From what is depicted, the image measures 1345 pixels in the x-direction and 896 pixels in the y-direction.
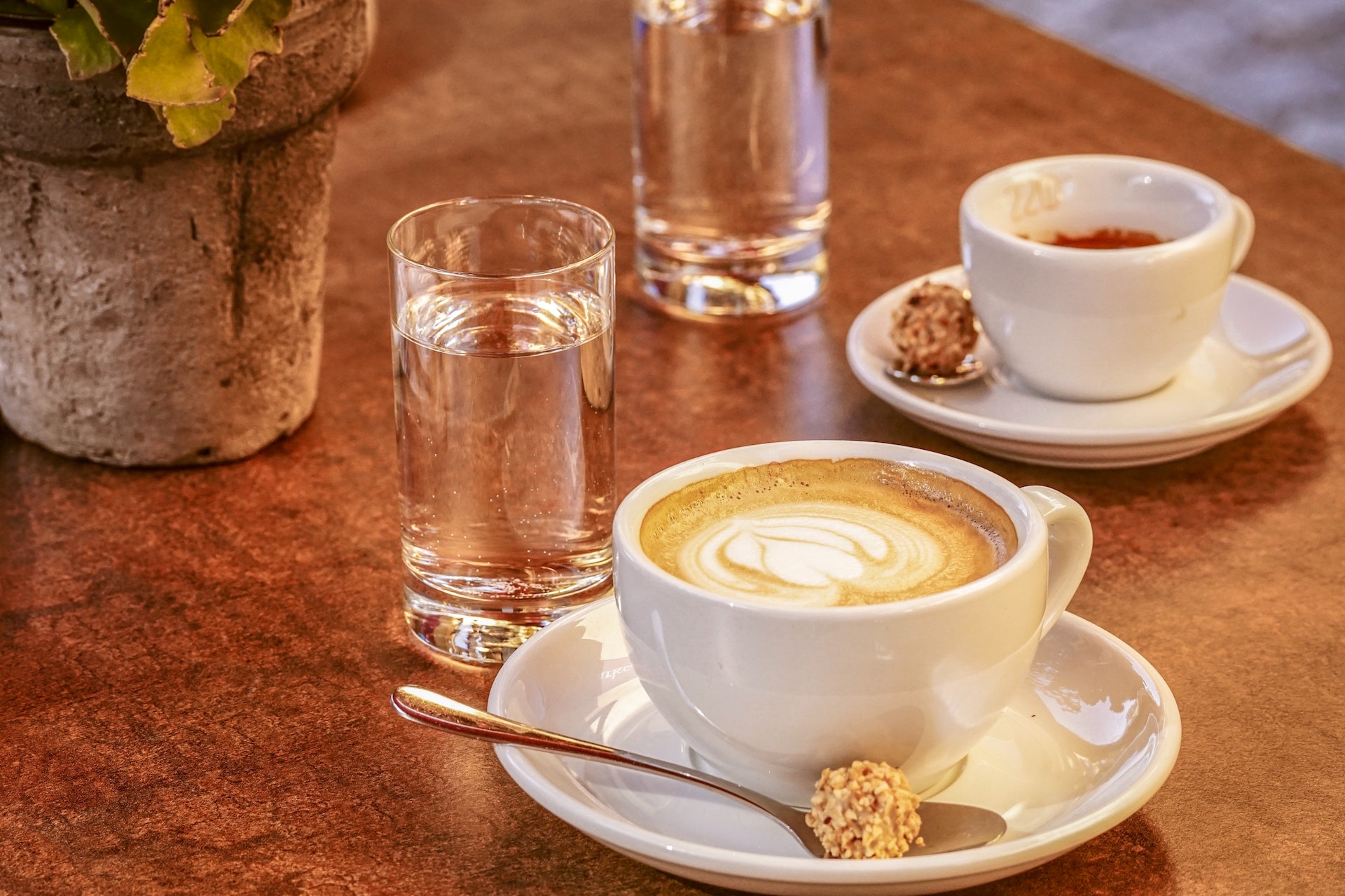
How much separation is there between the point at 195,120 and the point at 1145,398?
582mm

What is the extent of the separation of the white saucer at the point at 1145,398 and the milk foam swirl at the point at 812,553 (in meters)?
0.26

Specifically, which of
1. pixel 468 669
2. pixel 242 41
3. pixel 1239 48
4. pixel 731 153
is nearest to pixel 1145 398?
pixel 731 153

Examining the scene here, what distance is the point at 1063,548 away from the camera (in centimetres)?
66

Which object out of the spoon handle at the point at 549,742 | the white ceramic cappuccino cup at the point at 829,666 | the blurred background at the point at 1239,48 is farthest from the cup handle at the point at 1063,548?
the blurred background at the point at 1239,48

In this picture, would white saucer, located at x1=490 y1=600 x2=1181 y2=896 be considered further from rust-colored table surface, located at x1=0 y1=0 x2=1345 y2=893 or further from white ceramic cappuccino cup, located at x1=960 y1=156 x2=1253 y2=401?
white ceramic cappuccino cup, located at x1=960 y1=156 x2=1253 y2=401

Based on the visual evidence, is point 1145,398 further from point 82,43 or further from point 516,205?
point 82,43

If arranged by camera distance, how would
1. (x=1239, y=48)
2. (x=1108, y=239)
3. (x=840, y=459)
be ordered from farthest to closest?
1. (x=1239, y=48)
2. (x=1108, y=239)
3. (x=840, y=459)

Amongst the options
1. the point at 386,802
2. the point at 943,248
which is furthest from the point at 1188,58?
the point at 386,802

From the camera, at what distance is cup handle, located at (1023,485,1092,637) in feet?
2.11

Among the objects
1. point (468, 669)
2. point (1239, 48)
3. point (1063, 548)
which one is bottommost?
point (1239, 48)

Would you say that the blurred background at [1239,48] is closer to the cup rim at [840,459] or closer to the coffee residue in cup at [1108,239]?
the coffee residue in cup at [1108,239]

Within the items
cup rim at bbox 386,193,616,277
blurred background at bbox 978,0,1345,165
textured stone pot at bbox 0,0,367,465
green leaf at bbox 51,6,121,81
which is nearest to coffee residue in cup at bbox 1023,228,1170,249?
cup rim at bbox 386,193,616,277

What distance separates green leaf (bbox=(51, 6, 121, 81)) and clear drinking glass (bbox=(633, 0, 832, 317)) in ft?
1.46

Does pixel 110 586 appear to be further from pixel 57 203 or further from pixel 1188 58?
pixel 1188 58
